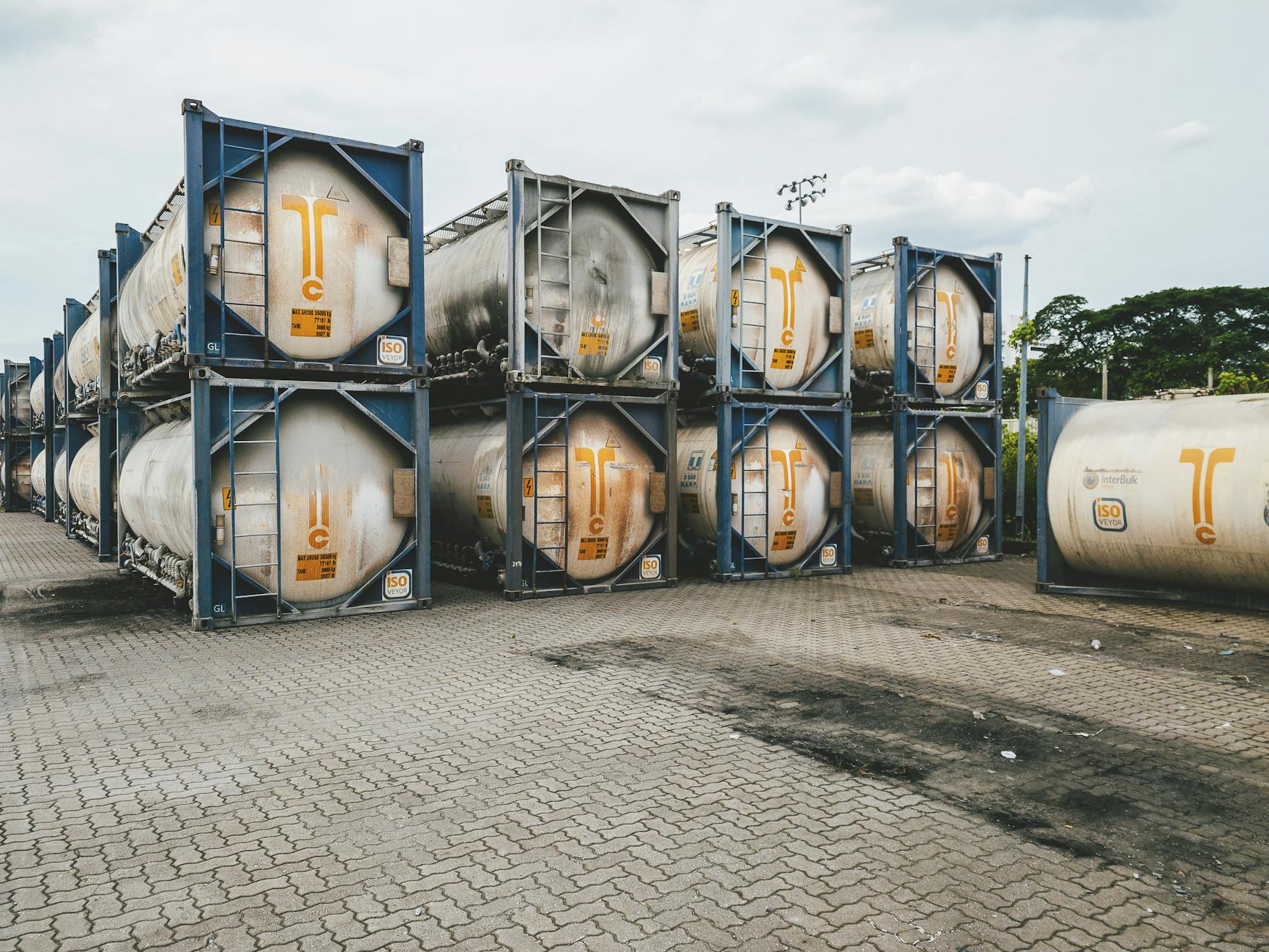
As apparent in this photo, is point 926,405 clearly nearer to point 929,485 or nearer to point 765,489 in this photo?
point 929,485

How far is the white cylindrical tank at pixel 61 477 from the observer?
22.5 m

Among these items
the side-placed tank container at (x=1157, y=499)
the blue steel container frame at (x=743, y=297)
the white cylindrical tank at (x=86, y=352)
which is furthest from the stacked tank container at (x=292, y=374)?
the side-placed tank container at (x=1157, y=499)

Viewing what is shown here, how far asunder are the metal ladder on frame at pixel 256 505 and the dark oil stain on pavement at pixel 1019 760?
4096 millimetres

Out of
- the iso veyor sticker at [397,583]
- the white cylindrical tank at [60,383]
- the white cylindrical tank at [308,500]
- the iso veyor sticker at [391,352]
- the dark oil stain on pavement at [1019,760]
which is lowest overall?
A: the dark oil stain on pavement at [1019,760]

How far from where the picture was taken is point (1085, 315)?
214ft

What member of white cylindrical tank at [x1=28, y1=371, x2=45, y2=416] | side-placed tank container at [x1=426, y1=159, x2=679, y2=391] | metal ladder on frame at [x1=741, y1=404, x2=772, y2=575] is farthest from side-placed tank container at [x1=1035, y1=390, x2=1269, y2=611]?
white cylindrical tank at [x1=28, y1=371, x2=45, y2=416]

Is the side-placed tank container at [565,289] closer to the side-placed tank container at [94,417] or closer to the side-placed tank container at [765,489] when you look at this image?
the side-placed tank container at [765,489]

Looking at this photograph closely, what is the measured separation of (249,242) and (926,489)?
449 inches

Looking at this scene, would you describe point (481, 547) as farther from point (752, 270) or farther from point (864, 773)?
point (864, 773)

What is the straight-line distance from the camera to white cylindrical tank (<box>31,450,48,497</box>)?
28203 mm

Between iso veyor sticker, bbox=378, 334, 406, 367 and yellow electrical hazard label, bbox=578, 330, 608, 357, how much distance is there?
8.22 feet

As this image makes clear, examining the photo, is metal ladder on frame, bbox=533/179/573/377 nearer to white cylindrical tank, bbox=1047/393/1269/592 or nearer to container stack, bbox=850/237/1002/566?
container stack, bbox=850/237/1002/566

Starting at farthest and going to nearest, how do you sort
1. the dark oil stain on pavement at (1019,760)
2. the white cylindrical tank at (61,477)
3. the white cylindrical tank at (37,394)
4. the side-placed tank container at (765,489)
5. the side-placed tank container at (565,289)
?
the white cylindrical tank at (37,394)
the white cylindrical tank at (61,477)
the side-placed tank container at (765,489)
the side-placed tank container at (565,289)
the dark oil stain on pavement at (1019,760)

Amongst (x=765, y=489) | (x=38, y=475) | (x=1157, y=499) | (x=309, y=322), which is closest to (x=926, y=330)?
(x=765, y=489)
